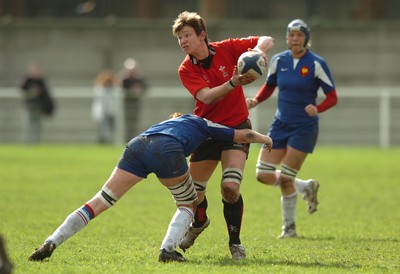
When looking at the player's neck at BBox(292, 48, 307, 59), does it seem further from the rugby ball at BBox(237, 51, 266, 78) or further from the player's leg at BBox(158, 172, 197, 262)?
the player's leg at BBox(158, 172, 197, 262)

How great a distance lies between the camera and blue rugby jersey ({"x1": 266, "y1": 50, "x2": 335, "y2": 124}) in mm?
12078

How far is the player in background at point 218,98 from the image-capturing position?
9.47 meters

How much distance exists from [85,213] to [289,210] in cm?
370

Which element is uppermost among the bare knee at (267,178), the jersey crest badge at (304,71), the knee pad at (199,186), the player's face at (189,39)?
the player's face at (189,39)

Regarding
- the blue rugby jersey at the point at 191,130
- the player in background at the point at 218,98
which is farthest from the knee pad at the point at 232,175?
the blue rugby jersey at the point at 191,130

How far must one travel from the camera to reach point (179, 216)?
9047 millimetres

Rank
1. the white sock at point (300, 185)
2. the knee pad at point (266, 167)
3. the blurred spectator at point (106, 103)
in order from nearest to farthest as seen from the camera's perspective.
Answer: the knee pad at point (266, 167), the white sock at point (300, 185), the blurred spectator at point (106, 103)

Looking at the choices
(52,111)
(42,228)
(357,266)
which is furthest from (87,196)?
(52,111)

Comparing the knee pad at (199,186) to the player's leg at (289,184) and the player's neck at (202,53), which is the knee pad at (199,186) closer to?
the player's neck at (202,53)

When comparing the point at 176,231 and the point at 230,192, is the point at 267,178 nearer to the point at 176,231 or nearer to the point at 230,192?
the point at 230,192

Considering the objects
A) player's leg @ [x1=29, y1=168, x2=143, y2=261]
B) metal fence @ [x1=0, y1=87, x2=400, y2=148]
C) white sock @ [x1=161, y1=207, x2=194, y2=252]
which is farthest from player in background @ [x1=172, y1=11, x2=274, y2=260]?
metal fence @ [x1=0, y1=87, x2=400, y2=148]

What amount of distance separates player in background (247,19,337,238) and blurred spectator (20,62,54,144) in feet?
55.5

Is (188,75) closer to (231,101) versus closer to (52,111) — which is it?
(231,101)

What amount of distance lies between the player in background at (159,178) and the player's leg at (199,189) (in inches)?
33.8
